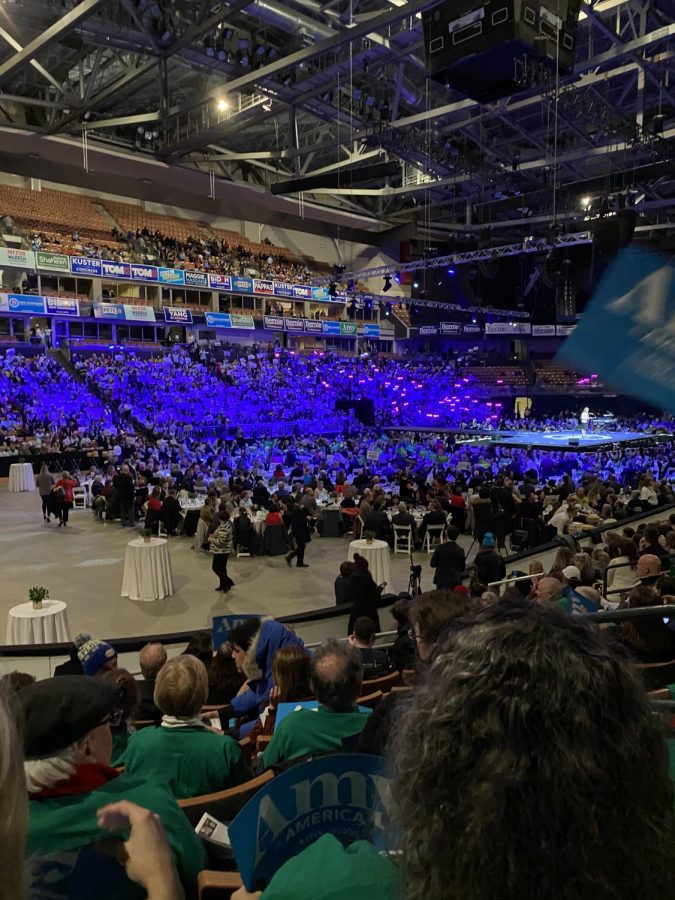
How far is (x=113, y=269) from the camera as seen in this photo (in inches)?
1037

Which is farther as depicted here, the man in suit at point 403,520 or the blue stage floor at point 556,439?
the blue stage floor at point 556,439

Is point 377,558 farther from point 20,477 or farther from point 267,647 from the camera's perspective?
point 20,477

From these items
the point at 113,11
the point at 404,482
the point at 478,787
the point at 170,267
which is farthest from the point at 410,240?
the point at 478,787

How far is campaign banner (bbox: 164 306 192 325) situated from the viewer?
28188 millimetres

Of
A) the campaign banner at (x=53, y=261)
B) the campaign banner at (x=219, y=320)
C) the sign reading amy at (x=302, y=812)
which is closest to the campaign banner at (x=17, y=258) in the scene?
the campaign banner at (x=53, y=261)

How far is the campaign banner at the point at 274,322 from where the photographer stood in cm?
3188

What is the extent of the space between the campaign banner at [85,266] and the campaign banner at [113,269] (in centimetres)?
24

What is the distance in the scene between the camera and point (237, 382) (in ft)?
88.6

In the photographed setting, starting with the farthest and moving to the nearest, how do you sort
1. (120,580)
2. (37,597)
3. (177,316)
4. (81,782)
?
(177,316)
(120,580)
(37,597)
(81,782)

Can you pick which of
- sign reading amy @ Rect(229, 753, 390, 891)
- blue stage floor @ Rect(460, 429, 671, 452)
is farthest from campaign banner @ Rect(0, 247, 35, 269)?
sign reading amy @ Rect(229, 753, 390, 891)

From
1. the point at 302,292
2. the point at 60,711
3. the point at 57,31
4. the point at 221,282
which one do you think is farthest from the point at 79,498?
the point at 302,292

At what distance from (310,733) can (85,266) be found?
26.5 m

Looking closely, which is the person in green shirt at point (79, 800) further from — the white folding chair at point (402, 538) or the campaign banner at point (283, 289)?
the campaign banner at point (283, 289)

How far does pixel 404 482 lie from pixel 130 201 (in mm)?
25785
